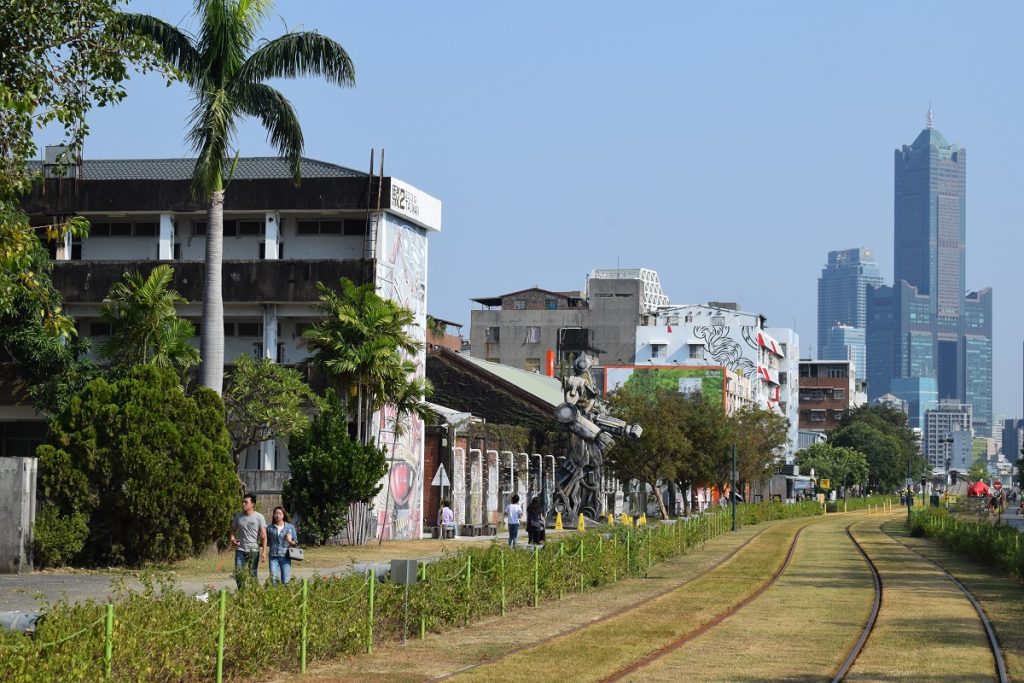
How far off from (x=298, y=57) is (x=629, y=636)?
21.1 m

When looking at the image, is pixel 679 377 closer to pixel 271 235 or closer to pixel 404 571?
pixel 271 235

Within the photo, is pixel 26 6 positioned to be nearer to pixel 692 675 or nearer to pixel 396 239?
pixel 692 675

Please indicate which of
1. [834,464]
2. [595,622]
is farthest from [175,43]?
[834,464]

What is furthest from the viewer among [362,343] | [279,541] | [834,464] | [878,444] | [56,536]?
[878,444]

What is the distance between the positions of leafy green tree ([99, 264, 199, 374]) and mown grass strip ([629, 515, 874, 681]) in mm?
19534

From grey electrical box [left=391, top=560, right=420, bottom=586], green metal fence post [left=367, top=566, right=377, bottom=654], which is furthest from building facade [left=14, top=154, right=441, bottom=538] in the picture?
green metal fence post [left=367, top=566, right=377, bottom=654]

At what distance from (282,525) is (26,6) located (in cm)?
1016

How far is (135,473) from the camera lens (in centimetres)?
3159

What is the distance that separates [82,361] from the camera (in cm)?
4850

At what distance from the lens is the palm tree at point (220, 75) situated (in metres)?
37.2

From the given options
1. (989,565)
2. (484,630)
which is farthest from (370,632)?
(989,565)

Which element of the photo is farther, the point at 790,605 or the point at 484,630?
the point at 790,605

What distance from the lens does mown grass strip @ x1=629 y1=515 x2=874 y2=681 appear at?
18984 mm

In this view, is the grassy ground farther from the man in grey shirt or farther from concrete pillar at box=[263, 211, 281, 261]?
concrete pillar at box=[263, 211, 281, 261]
